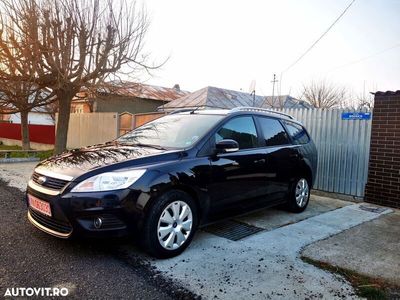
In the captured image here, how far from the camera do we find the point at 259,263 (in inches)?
146

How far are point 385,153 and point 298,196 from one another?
2.13 meters

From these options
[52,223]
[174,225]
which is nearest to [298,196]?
[174,225]

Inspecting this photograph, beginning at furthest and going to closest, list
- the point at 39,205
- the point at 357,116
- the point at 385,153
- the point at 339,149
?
1. the point at 339,149
2. the point at 357,116
3. the point at 385,153
4. the point at 39,205

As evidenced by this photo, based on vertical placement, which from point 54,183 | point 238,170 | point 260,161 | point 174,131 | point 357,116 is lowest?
point 54,183

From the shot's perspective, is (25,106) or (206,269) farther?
(25,106)

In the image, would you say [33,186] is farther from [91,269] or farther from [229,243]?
[229,243]

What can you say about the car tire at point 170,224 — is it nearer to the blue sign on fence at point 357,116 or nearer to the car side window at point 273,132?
the car side window at point 273,132

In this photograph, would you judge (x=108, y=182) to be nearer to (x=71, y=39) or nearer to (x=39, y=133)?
(x=71, y=39)

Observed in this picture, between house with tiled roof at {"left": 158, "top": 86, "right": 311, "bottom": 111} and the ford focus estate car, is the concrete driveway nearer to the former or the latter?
the ford focus estate car

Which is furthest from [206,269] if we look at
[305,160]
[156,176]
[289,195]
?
[305,160]

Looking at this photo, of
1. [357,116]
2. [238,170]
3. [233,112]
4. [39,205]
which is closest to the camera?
[39,205]

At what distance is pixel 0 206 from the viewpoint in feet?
18.2

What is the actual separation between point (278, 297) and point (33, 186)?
2798 mm

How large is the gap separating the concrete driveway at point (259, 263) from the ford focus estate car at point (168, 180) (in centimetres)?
29
